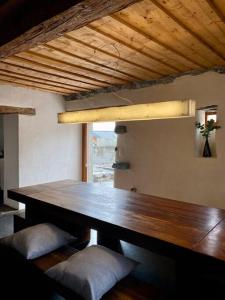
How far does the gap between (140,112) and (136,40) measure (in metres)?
0.80

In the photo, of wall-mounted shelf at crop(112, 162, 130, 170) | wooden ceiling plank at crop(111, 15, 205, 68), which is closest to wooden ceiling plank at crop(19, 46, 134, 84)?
wooden ceiling plank at crop(111, 15, 205, 68)

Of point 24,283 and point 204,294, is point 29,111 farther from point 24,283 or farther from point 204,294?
point 204,294

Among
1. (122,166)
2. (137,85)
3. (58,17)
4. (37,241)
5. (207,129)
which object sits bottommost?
(37,241)

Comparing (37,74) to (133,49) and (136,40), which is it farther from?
(136,40)

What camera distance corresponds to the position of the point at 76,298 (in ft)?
5.36

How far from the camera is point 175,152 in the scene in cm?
404

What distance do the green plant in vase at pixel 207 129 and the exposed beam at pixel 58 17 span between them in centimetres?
259

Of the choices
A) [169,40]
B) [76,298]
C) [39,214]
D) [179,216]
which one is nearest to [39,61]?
[169,40]

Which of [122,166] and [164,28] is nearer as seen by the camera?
[164,28]

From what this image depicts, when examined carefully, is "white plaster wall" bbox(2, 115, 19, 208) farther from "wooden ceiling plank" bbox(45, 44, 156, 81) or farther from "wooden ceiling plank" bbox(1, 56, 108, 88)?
"wooden ceiling plank" bbox(45, 44, 156, 81)

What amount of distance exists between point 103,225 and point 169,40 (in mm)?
1927

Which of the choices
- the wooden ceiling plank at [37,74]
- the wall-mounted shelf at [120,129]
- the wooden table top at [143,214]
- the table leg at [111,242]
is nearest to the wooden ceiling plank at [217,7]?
the wooden table top at [143,214]

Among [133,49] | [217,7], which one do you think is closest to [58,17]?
[217,7]

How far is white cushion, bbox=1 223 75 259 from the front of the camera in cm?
211
